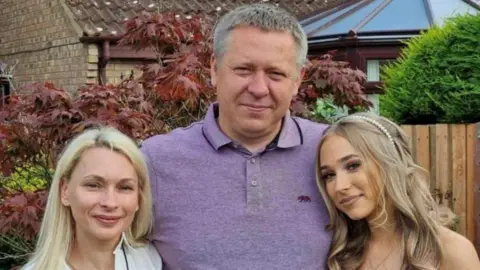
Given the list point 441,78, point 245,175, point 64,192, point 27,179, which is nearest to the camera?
point 64,192

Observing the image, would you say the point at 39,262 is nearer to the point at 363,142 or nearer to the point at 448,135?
the point at 363,142

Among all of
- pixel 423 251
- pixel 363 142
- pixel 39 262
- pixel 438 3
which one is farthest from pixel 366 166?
pixel 438 3

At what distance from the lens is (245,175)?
2.81m

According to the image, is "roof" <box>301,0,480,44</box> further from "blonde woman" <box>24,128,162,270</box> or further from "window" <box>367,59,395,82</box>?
"blonde woman" <box>24,128,162,270</box>

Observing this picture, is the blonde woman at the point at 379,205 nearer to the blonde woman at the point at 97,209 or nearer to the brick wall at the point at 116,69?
the blonde woman at the point at 97,209

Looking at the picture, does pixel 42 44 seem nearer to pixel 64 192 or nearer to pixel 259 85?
pixel 64 192

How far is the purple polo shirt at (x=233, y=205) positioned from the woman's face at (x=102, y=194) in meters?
0.19

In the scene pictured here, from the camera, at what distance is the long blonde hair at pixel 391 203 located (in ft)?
9.01

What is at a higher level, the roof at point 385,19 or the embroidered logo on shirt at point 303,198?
the roof at point 385,19

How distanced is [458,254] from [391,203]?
0.31 m

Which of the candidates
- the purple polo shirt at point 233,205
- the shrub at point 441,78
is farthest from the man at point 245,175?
the shrub at point 441,78

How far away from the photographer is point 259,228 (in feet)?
9.02

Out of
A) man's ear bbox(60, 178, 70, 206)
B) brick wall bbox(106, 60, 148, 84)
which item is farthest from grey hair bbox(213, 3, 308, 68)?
brick wall bbox(106, 60, 148, 84)

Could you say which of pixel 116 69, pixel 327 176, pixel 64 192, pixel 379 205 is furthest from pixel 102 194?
pixel 116 69
